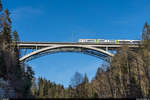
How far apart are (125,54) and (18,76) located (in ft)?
62.9

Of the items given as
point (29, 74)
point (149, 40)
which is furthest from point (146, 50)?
point (29, 74)

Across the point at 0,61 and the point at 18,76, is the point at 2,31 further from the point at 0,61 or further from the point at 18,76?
the point at 18,76

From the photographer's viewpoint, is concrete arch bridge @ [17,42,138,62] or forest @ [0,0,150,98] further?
concrete arch bridge @ [17,42,138,62]

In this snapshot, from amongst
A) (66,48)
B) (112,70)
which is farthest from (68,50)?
(112,70)

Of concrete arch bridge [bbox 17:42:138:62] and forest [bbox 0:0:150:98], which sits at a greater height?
concrete arch bridge [bbox 17:42:138:62]

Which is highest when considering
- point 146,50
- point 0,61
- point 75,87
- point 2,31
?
point 2,31

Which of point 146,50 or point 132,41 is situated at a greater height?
point 132,41

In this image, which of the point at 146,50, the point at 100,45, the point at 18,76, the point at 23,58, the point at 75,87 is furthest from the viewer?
the point at 75,87

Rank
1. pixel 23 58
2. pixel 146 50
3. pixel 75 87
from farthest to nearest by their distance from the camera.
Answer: pixel 75 87 < pixel 23 58 < pixel 146 50

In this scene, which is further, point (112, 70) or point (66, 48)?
point (66, 48)

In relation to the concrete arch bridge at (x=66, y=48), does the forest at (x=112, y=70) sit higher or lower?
lower

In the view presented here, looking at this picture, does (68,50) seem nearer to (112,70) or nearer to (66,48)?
(66,48)

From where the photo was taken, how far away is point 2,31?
2989 centimetres

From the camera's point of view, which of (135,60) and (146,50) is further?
(135,60)
